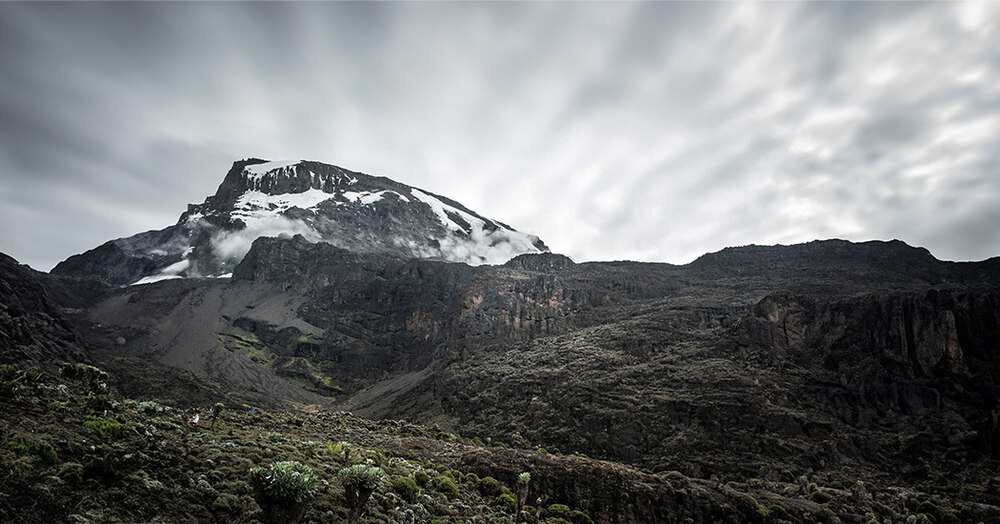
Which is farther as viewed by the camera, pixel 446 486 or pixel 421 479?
pixel 446 486

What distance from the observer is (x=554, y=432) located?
77.7m

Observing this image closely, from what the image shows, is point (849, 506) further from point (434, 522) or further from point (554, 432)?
point (554, 432)

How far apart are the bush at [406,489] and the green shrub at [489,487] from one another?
10710 mm

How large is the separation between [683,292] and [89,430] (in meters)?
164

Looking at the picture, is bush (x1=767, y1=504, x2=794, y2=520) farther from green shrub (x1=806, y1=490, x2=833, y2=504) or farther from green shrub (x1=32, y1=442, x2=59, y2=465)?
green shrub (x1=32, y1=442, x2=59, y2=465)

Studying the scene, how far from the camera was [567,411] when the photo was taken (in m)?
83.1

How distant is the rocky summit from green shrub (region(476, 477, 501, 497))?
0.70ft

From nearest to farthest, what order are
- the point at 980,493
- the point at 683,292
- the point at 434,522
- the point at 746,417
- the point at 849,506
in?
the point at 434,522
the point at 849,506
the point at 980,493
the point at 746,417
the point at 683,292

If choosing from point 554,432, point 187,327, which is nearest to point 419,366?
point 187,327

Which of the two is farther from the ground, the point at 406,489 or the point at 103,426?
the point at 103,426

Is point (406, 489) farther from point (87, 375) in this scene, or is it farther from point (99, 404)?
point (87, 375)

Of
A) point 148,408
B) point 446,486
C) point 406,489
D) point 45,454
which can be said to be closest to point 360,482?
point 406,489

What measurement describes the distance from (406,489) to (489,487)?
12308 mm

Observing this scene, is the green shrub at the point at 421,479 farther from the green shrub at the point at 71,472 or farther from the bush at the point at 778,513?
the bush at the point at 778,513
